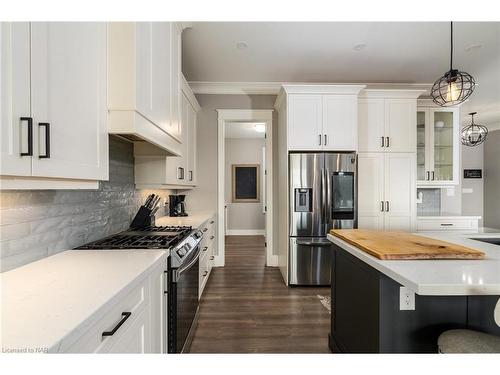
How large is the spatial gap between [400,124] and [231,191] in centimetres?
447

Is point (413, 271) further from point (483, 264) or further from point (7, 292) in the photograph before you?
point (7, 292)

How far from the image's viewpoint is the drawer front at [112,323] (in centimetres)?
73

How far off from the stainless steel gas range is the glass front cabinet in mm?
3487

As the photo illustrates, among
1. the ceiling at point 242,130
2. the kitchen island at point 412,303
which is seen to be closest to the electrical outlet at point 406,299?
the kitchen island at point 412,303

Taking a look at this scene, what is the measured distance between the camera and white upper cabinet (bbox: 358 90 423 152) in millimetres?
3543

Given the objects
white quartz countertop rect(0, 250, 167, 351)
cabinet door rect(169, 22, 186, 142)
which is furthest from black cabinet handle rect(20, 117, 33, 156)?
cabinet door rect(169, 22, 186, 142)

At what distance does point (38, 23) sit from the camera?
92 centimetres

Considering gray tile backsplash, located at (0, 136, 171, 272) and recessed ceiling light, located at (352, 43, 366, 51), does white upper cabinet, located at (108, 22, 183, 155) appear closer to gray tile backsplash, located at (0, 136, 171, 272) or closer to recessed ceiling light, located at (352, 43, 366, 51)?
gray tile backsplash, located at (0, 136, 171, 272)

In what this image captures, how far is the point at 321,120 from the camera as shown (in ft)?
10.9

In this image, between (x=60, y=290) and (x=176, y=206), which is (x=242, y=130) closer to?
(x=176, y=206)

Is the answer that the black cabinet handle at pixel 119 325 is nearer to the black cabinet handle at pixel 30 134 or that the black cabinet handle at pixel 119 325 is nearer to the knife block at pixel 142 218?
the black cabinet handle at pixel 30 134

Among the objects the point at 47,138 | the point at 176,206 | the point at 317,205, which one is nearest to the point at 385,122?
the point at 317,205
